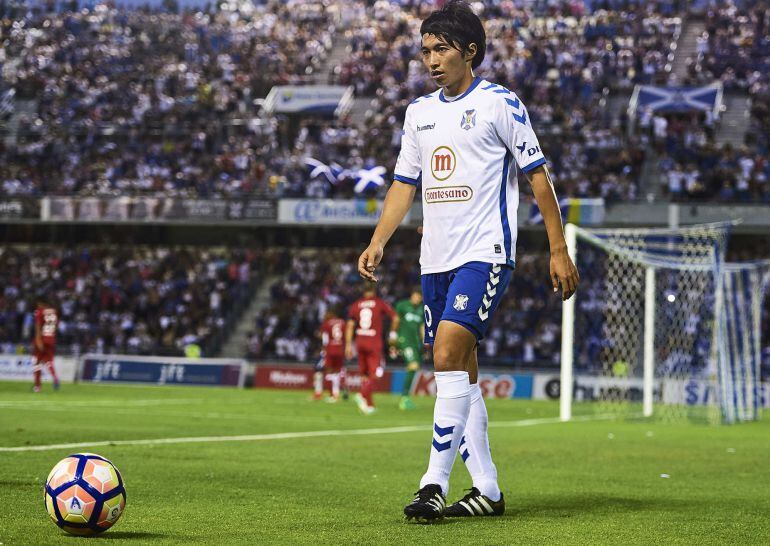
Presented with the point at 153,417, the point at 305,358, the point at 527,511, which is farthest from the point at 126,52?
the point at 527,511

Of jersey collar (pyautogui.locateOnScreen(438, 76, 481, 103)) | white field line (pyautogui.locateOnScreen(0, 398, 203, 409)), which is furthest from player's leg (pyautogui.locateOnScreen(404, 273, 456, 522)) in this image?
white field line (pyautogui.locateOnScreen(0, 398, 203, 409))

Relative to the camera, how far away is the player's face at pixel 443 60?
6473 mm

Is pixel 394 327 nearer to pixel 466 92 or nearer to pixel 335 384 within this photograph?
pixel 335 384

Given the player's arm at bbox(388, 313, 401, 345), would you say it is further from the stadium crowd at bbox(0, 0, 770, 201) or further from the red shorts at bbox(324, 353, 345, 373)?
the stadium crowd at bbox(0, 0, 770, 201)

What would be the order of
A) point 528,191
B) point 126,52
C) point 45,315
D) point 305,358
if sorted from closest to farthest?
point 45,315 < point 305,358 < point 528,191 < point 126,52

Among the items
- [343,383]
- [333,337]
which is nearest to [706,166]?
[343,383]

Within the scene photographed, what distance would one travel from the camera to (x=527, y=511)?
685 cm

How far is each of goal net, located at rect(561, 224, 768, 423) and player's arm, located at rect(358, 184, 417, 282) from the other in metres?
12.5

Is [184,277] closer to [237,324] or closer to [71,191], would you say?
[237,324]

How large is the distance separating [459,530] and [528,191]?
33384 mm

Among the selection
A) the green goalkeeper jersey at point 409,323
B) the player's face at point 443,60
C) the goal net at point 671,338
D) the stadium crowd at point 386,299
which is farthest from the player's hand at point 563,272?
the stadium crowd at point 386,299

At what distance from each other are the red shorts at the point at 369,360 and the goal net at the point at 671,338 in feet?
10.9

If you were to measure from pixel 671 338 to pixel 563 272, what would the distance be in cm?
2226

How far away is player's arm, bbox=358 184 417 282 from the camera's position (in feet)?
21.8
